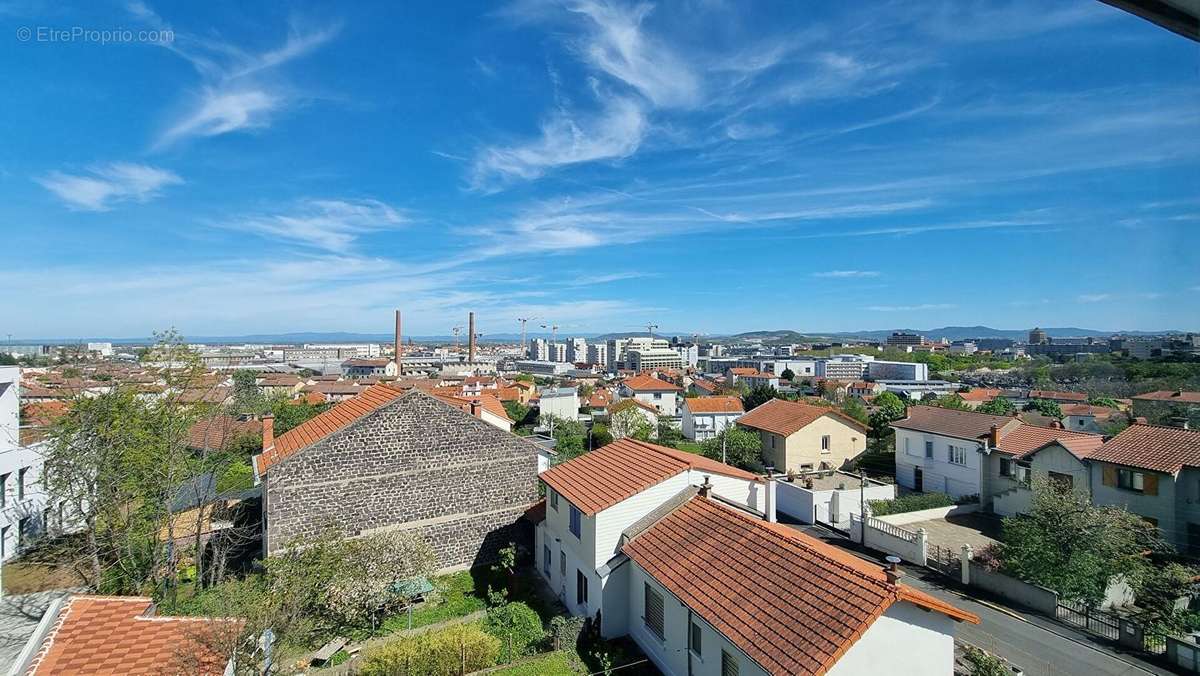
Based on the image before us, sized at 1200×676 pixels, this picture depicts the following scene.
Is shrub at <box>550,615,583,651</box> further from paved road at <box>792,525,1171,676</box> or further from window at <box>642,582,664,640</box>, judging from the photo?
paved road at <box>792,525,1171,676</box>

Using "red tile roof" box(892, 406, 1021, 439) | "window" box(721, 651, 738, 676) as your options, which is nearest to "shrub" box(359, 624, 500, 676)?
"window" box(721, 651, 738, 676)

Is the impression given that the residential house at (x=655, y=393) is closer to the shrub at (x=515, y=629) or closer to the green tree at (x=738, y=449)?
the green tree at (x=738, y=449)

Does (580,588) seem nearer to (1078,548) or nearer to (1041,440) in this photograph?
(1078,548)

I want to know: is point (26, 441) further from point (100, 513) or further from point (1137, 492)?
point (1137, 492)

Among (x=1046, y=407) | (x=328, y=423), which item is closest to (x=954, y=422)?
(x=1046, y=407)

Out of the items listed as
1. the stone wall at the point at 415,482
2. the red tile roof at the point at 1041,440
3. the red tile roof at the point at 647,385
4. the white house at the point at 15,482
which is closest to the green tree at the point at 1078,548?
the red tile roof at the point at 1041,440

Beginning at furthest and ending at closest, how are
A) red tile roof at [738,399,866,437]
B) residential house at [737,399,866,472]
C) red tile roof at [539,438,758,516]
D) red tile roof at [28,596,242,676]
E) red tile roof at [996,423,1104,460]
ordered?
1. red tile roof at [738,399,866,437]
2. residential house at [737,399,866,472]
3. red tile roof at [996,423,1104,460]
4. red tile roof at [539,438,758,516]
5. red tile roof at [28,596,242,676]
